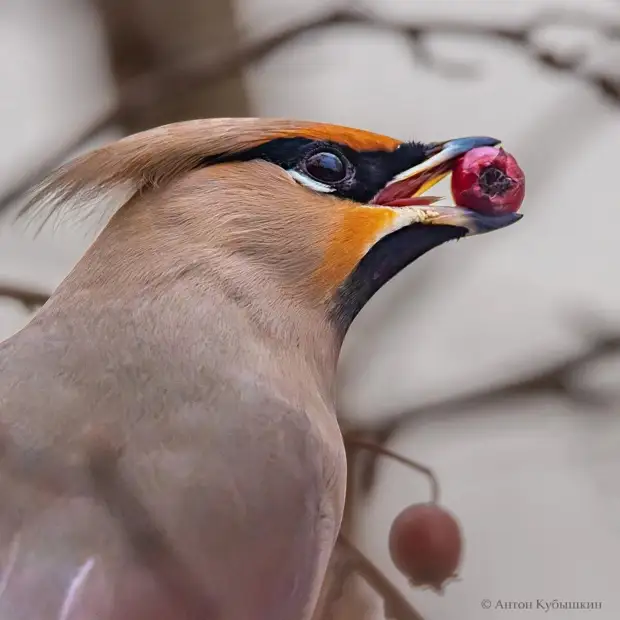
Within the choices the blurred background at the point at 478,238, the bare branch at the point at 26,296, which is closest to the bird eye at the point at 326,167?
the bare branch at the point at 26,296

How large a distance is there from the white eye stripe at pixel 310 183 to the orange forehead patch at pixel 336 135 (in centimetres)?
3

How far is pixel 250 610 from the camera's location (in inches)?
21.4

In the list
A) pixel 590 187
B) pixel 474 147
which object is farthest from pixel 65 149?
pixel 590 187

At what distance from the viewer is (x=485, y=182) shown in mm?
730

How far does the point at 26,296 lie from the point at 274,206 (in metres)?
0.30

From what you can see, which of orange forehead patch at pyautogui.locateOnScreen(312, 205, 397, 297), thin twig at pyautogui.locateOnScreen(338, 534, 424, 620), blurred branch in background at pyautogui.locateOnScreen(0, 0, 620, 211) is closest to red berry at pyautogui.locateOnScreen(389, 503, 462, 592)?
thin twig at pyautogui.locateOnScreen(338, 534, 424, 620)

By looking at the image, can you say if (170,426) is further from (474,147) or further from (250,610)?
(474,147)

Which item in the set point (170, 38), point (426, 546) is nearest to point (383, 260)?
point (426, 546)

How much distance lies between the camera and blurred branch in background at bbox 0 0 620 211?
3.41 ft

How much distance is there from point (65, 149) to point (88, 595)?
2.06ft

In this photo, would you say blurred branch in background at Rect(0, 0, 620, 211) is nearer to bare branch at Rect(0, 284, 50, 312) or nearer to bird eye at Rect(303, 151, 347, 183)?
bare branch at Rect(0, 284, 50, 312)

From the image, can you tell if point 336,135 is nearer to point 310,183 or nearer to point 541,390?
point 310,183

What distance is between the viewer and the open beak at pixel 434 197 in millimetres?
720

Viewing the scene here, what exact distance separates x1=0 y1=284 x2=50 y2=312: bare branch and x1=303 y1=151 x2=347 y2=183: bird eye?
0.98 ft
